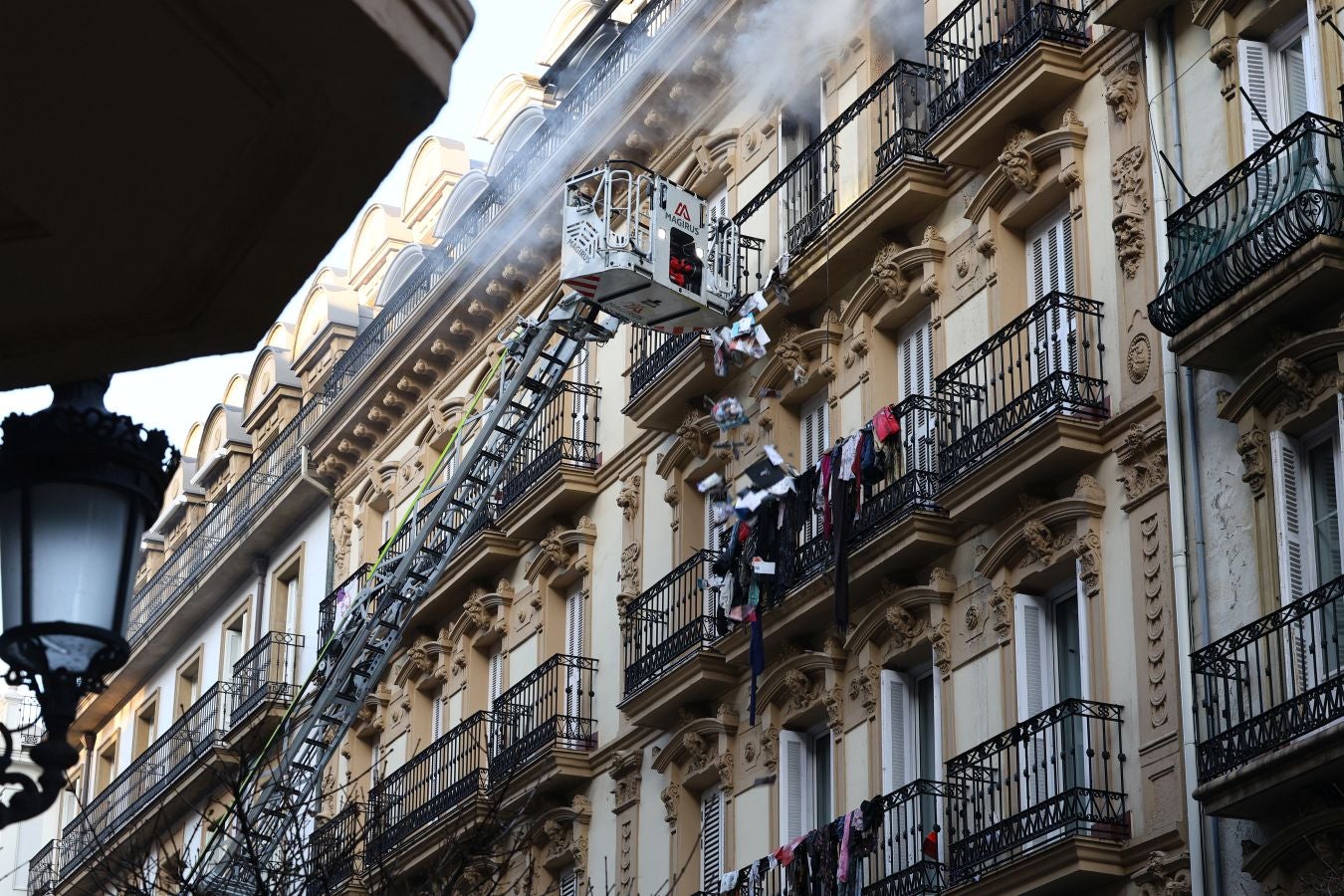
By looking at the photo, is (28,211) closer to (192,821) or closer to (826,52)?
(826,52)

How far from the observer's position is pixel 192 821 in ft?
130

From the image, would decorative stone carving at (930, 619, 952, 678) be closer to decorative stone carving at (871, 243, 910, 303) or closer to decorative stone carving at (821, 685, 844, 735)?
decorative stone carving at (821, 685, 844, 735)

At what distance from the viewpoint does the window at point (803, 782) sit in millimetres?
22047

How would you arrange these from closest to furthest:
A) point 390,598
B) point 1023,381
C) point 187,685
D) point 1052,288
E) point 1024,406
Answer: point 1024,406, point 1023,381, point 1052,288, point 390,598, point 187,685

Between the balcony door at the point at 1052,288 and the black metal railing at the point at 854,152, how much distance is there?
1.54m

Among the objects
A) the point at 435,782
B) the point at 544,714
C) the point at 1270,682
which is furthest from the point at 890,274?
the point at 435,782

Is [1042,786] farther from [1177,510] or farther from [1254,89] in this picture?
[1254,89]

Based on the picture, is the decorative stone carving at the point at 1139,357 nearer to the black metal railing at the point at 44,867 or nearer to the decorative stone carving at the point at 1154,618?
the decorative stone carving at the point at 1154,618

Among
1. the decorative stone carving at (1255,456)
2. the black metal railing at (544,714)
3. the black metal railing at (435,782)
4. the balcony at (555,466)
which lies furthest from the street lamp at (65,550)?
the balcony at (555,466)

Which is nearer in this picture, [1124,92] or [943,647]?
[1124,92]

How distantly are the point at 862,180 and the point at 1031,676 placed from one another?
20.2 feet

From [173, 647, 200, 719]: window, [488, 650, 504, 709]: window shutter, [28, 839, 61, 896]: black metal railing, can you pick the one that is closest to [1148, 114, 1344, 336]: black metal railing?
[488, 650, 504, 709]: window shutter

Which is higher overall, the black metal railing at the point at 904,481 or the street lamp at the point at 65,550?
the black metal railing at the point at 904,481

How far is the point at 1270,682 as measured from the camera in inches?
595
